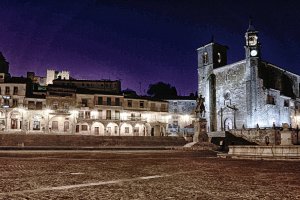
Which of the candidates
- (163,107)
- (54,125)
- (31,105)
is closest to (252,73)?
(163,107)

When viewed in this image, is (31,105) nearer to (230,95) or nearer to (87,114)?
(87,114)

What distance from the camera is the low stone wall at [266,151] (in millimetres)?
14844

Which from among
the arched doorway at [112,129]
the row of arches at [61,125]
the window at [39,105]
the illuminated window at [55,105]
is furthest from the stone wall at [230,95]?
the window at [39,105]

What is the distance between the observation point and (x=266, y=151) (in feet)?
52.9

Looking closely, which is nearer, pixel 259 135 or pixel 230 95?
pixel 259 135

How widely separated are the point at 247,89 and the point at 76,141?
105ft

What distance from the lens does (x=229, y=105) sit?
58.4 meters

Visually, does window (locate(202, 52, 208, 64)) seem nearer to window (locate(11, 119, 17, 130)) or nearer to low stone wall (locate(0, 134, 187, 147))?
low stone wall (locate(0, 134, 187, 147))

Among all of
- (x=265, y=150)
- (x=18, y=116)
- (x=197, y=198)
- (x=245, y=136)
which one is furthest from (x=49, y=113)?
(x=197, y=198)

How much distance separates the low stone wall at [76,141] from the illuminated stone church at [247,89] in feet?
55.7

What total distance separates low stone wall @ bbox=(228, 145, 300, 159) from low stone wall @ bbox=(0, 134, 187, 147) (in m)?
22.0

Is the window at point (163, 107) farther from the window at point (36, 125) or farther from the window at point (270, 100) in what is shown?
the window at point (36, 125)

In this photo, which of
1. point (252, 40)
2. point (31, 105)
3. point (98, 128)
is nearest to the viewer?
point (31, 105)

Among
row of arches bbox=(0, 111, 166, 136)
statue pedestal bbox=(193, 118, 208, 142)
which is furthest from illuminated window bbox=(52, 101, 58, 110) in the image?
statue pedestal bbox=(193, 118, 208, 142)
